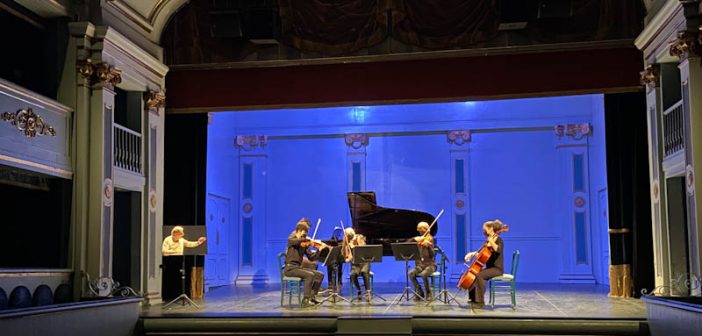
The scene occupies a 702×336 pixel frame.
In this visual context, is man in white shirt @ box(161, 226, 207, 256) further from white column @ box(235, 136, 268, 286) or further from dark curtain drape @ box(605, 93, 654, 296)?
white column @ box(235, 136, 268, 286)

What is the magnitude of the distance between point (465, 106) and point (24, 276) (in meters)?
8.73

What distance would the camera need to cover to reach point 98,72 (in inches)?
344

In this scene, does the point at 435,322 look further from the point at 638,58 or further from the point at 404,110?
the point at 404,110

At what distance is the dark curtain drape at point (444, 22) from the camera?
9.97 metres

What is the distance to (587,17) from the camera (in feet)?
32.1

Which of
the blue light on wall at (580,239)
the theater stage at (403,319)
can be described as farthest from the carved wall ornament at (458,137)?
the theater stage at (403,319)

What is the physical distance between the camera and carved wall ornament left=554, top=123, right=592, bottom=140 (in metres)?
13.6

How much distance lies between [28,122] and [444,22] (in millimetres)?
5258

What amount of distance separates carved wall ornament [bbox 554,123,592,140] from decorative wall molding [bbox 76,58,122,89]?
26.6ft

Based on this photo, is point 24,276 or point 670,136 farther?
point 670,136

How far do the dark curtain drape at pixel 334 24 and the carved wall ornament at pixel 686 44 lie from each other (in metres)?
3.66

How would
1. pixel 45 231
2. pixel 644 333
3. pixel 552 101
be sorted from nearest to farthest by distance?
pixel 644 333, pixel 45 231, pixel 552 101

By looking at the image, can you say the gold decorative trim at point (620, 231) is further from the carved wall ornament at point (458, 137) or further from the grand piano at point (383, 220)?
the carved wall ornament at point (458, 137)

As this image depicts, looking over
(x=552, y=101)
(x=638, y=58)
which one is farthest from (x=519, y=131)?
(x=638, y=58)
